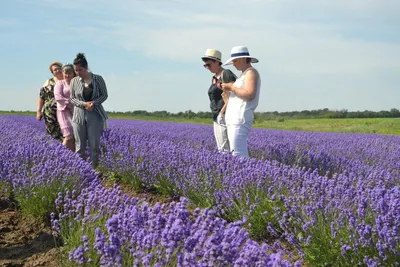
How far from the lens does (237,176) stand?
140 inches

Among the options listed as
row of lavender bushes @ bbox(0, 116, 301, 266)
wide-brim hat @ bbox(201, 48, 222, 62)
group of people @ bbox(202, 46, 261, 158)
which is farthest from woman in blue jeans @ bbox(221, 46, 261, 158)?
row of lavender bushes @ bbox(0, 116, 301, 266)

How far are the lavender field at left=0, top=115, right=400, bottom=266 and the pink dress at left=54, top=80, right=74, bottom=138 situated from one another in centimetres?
64

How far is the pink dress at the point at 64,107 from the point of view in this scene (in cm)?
581

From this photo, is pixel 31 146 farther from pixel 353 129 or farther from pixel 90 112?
pixel 353 129

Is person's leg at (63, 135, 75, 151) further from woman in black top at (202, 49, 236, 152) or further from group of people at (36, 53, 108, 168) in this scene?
woman in black top at (202, 49, 236, 152)

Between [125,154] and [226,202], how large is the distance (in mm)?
2260

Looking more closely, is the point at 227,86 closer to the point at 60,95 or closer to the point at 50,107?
the point at 60,95

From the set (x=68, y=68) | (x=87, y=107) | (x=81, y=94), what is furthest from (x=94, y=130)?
(x=68, y=68)

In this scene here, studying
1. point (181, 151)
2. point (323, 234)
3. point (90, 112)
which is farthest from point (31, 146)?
point (323, 234)

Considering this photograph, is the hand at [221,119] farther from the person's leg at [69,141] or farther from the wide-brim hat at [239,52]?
the person's leg at [69,141]

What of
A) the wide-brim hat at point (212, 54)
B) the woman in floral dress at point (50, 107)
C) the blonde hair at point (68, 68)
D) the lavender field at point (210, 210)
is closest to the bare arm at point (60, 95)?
the blonde hair at point (68, 68)

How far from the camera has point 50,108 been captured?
6348mm

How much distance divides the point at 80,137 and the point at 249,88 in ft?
8.02

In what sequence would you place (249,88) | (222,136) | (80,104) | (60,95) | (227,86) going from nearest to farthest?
(249,88) → (227,86) → (222,136) → (80,104) → (60,95)
